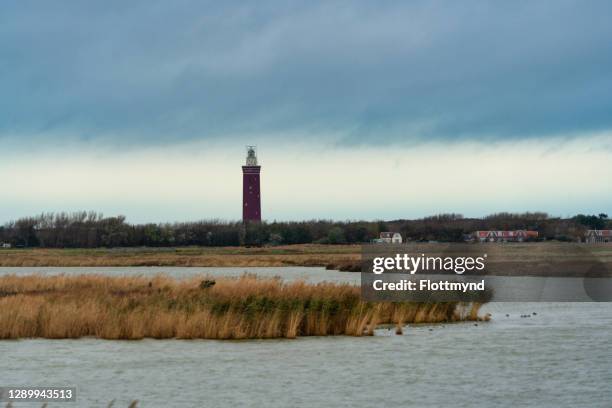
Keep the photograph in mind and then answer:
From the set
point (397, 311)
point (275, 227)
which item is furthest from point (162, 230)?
point (397, 311)

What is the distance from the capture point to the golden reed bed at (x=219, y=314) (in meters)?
24.7

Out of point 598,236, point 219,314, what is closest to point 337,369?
point 219,314

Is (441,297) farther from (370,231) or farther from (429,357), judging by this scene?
(370,231)

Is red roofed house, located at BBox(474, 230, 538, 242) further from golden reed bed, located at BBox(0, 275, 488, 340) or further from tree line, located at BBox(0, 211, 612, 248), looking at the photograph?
golden reed bed, located at BBox(0, 275, 488, 340)

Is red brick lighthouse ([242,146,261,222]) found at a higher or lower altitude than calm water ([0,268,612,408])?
higher

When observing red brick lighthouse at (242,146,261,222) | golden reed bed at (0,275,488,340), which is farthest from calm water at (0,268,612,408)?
red brick lighthouse at (242,146,261,222)

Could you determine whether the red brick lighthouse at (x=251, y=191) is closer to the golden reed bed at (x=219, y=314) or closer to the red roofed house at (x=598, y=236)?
the red roofed house at (x=598, y=236)

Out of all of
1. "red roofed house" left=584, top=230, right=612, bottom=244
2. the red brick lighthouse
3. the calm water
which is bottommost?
the calm water

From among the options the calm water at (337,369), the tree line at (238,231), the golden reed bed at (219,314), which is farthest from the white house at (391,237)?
the calm water at (337,369)

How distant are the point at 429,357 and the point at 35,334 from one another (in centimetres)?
1054

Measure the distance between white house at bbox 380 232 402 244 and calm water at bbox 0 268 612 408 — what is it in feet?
289

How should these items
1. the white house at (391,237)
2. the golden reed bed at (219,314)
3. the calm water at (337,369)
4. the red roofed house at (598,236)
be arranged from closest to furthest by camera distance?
1. the calm water at (337,369)
2. the golden reed bed at (219,314)
3. the red roofed house at (598,236)
4. the white house at (391,237)

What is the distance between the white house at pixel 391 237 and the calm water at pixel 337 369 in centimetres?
8814

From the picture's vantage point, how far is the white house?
115319mm
